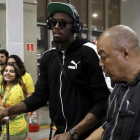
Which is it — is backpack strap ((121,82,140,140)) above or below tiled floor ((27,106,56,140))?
above

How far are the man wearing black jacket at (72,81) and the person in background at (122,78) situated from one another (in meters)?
0.47

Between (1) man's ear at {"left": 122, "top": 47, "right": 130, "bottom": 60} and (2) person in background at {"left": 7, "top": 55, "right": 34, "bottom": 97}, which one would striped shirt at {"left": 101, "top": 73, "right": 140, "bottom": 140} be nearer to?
(1) man's ear at {"left": 122, "top": 47, "right": 130, "bottom": 60}

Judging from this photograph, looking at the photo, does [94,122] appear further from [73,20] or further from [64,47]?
[73,20]

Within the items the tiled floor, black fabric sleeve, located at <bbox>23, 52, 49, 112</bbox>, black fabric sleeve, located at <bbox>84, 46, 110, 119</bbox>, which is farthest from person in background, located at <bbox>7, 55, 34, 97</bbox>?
black fabric sleeve, located at <bbox>84, 46, 110, 119</bbox>

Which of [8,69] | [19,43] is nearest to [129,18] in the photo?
[19,43]

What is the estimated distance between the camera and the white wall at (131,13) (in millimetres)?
12211

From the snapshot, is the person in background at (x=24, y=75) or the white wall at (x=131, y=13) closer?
the person in background at (x=24, y=75)

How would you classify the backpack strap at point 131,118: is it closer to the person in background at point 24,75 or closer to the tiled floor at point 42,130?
the person in background at point 24,75

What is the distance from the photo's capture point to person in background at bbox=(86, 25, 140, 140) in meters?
1.36

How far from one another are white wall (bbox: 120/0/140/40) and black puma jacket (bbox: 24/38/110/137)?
10733 mm

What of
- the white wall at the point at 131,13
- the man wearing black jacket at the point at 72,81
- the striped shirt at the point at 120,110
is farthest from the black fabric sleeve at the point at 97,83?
the white wall at the point at 131,13

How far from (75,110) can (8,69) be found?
2.43 m

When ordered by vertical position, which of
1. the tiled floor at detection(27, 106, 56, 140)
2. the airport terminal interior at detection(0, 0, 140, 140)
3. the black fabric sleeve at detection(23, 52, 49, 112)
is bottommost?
the tiled floor at detection(27, 106, 56, 140)

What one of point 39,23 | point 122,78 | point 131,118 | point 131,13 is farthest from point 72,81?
point 131,13
